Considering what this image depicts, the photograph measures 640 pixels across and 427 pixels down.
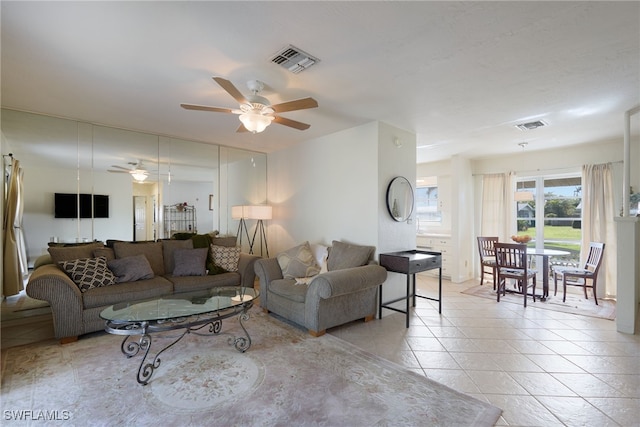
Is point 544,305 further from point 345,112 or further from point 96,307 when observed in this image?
point 96,307

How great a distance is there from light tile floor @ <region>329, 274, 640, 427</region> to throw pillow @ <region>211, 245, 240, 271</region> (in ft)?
6.08

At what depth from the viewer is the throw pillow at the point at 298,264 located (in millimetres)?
3711

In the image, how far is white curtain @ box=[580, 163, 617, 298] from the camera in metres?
4.53

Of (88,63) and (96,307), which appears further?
(96,307)

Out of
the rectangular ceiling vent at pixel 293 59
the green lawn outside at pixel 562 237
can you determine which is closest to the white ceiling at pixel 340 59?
the rectangular ceiling vent at pixel 293 59

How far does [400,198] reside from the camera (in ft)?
13.1

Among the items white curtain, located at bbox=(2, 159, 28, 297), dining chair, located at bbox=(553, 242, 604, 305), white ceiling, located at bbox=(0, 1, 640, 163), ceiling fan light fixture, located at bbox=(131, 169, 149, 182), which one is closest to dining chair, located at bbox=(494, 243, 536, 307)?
dining chair, located at bbox=(553, 242, 604, 305)

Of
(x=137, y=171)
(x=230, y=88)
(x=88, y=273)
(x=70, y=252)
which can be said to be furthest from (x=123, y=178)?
(x=230, y=88)

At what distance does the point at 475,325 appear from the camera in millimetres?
3428

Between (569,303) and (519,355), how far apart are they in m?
2.38

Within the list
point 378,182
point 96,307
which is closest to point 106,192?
point 96,307

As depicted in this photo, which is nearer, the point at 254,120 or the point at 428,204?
the point at 254,120

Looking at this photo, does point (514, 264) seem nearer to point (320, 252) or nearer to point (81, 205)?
point (320, 252)

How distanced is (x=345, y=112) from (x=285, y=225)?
2401 millimetres
